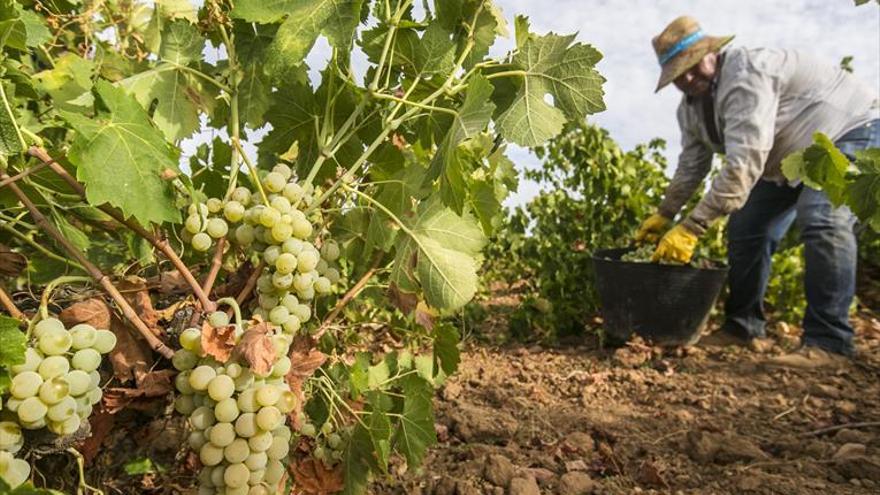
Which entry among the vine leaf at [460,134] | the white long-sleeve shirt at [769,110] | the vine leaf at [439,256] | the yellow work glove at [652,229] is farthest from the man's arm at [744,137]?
the vine leaf at [460,134]

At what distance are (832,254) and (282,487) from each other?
401 centimetres

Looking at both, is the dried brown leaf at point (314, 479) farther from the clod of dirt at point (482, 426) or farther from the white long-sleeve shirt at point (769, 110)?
the white long-sleeve shirt at point (769, 110)

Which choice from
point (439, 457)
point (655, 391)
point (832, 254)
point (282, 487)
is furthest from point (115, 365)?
point (832, 254)

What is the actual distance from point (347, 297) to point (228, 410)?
53cm

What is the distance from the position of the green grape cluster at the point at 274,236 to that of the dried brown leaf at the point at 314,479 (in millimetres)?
421

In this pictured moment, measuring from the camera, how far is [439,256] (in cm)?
142

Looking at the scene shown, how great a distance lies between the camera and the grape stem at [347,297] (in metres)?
1.48

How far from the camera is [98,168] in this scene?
102cm

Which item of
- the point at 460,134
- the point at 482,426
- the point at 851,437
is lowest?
the point at 482,426

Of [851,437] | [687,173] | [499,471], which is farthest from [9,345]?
[687,173]

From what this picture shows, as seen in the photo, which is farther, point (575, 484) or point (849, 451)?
point (849, 451)

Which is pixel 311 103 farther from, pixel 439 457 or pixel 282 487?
pixel 439 457

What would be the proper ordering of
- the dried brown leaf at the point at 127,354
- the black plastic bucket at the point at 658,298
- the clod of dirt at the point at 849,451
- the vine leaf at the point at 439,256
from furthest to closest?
the black plastic bucket at the point at 658,298
the clod of dirt at the point at 849,451
the vine leaf at the point at 439,256
the dried brown leaf at the point at 127,354

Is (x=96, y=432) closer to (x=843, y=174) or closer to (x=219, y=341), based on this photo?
(x=219, y=341)
